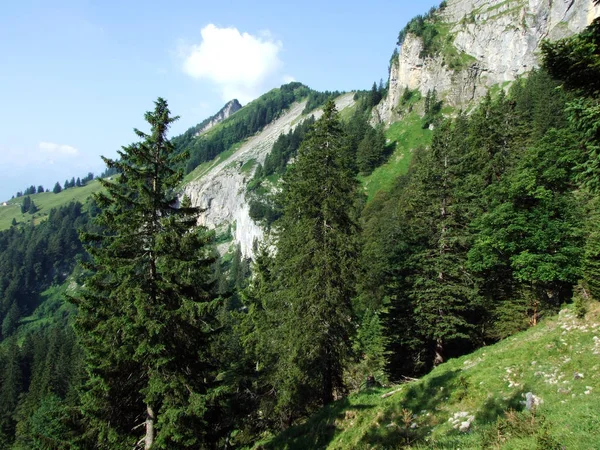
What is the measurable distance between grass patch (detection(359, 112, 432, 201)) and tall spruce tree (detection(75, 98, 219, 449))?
80072 millimetres

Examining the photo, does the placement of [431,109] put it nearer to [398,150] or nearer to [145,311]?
[398,150]

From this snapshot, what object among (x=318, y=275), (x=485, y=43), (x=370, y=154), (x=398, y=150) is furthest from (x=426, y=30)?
(x=318, y=275)

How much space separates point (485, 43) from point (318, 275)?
11909 centimetres

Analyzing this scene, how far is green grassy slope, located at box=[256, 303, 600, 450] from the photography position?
7.97 metres

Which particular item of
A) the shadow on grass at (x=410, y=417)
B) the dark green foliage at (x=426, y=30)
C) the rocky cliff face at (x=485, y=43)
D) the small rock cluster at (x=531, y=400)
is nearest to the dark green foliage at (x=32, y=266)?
the rocky cliff face at (x=485, y=43)

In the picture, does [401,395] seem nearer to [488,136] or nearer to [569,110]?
[569,110]

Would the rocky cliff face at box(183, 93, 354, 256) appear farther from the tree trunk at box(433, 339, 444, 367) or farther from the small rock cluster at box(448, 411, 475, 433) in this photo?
the small rock cluster at box(448, 411, 475, 433)

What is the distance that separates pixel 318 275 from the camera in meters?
17.8

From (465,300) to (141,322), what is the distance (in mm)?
20247

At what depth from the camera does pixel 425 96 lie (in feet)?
381

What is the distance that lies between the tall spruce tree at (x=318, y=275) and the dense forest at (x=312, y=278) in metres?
0.08

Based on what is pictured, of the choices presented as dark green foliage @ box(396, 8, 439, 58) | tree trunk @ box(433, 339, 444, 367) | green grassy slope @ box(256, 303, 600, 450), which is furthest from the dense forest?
dark green foliage @ box(396, 8, 439, 58)

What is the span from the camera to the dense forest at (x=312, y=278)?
41.2 ft

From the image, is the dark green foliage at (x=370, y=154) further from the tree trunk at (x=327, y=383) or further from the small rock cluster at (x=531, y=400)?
the small rock cluster at (x=531, y=400)
